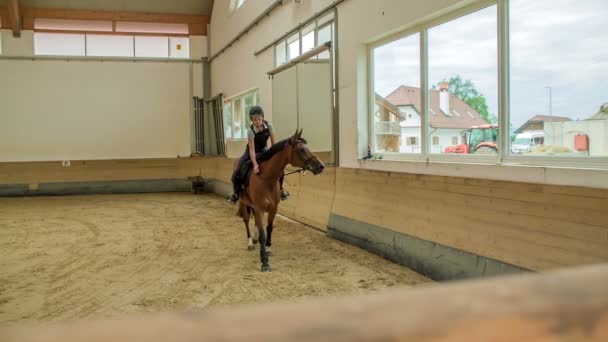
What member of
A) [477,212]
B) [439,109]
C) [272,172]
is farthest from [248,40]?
[477,212]

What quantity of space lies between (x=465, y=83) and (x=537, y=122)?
1050mm

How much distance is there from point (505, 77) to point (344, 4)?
3.30 metres

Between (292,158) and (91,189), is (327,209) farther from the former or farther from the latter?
(91,189)

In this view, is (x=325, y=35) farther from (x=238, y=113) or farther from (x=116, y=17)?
(x=116, y=17)

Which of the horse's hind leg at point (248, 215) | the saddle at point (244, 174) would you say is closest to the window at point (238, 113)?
the horse's hind leg at point (248, 215)

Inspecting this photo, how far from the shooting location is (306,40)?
8.77m

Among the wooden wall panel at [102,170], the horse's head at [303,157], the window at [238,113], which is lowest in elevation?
the wooden wall panel at [102,170]

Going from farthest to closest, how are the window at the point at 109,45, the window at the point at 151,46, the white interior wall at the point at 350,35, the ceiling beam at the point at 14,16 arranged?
the window at the point at 151,46 < the window at the point at 109,45 < the ceiling beam at the point at 14,16 < the white interior wall at the point at 350,35

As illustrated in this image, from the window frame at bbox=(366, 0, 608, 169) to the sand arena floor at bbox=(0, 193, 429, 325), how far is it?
49.8 inches

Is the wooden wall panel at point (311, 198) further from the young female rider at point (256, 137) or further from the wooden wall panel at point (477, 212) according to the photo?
the young female rider at point (256, 137)

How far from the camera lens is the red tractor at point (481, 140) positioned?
4.75 m

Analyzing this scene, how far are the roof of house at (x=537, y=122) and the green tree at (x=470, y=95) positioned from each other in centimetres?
34

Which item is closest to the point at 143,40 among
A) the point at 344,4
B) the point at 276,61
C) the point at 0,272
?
the point at 276,61

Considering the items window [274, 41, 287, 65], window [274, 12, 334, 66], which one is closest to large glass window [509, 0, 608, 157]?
window [274, 12, 334, 66]
